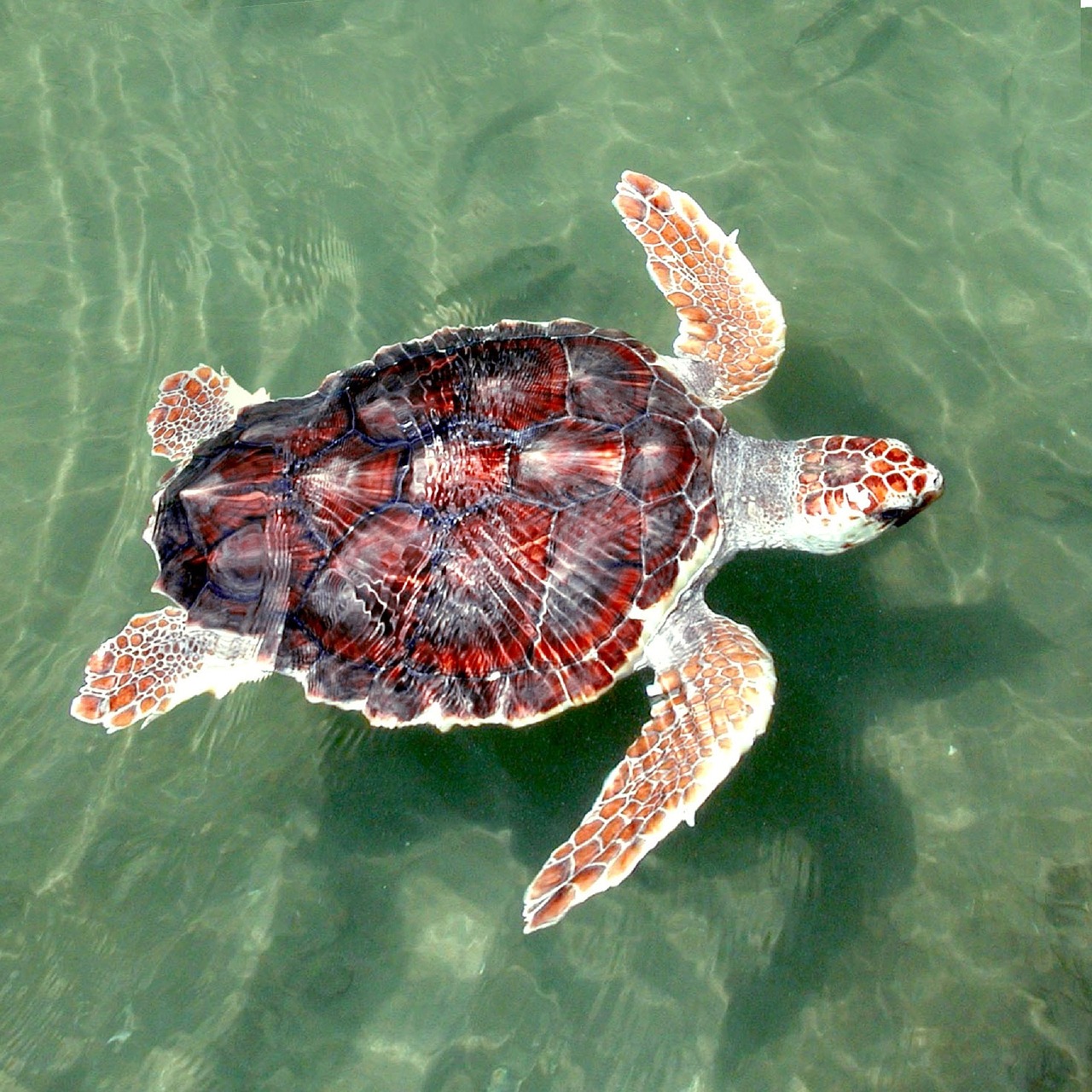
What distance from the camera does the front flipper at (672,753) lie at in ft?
10.4

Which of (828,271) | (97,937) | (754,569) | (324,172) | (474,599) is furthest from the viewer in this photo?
(324,172)

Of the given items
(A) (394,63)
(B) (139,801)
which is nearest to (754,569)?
(B) (139,801)

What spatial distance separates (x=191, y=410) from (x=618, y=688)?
2.39 metres

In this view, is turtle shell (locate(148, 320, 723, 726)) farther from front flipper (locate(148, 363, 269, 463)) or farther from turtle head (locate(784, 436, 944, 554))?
front flipper (locate(148, 363, 269, 463))

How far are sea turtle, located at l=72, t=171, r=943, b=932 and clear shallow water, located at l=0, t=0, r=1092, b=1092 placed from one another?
0.64m

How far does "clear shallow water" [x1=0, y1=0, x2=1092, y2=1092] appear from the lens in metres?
3.73

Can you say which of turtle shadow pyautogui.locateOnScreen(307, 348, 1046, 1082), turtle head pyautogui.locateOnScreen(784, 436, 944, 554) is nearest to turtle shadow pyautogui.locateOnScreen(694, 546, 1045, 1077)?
turtle shadow pyautogui.locateOnScreen(307, 348, 1046, 1082)

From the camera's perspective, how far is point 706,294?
430cm

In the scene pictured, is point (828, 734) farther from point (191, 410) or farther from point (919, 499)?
point (191, 410)

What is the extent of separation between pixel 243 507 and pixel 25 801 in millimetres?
1921

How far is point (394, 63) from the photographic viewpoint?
566cm

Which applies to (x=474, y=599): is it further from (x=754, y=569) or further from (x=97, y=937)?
(x=97, y=937)

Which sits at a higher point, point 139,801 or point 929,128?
point 929,128

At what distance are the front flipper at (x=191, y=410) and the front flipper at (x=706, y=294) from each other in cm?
203
